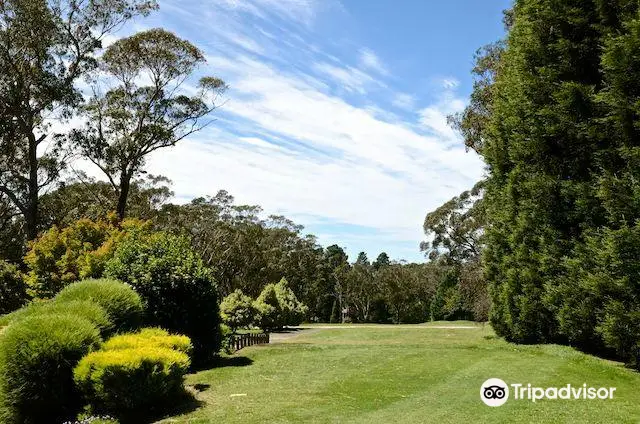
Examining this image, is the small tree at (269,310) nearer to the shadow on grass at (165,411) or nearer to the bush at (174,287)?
the bush at (174,287)

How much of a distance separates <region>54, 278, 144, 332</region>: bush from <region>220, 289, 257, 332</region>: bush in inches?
620

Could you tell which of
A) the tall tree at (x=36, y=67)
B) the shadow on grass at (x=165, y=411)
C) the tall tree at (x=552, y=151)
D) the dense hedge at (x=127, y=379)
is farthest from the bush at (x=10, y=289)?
the tall tree at (x=552, y=151)

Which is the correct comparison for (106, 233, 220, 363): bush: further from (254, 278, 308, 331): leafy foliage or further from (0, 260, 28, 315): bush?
(254, 278, 308, 331): leafy foliage

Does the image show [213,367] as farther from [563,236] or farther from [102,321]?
[563,236]

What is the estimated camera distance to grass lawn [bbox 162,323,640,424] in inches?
271

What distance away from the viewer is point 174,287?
41.3 ft

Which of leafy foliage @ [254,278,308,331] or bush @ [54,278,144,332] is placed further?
leafy foliage @ [254,278,308,331]

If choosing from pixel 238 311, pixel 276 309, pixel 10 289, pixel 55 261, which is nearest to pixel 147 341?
pixel 55 261

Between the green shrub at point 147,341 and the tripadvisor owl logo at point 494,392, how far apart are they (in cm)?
543

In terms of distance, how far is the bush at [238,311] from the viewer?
85.5 ft

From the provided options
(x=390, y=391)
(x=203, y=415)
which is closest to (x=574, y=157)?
(x=390, y=391)

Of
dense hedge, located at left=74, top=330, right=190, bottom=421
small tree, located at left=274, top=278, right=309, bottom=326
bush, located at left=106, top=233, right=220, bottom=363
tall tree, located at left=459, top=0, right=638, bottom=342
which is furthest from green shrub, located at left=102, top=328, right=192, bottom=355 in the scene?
small tree, located at left=274, top=278, right=309, bottom=326

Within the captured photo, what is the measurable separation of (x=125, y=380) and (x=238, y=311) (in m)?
19.8

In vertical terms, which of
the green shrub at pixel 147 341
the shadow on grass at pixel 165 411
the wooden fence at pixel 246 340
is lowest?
the shadow on grass at pixel 165 411
